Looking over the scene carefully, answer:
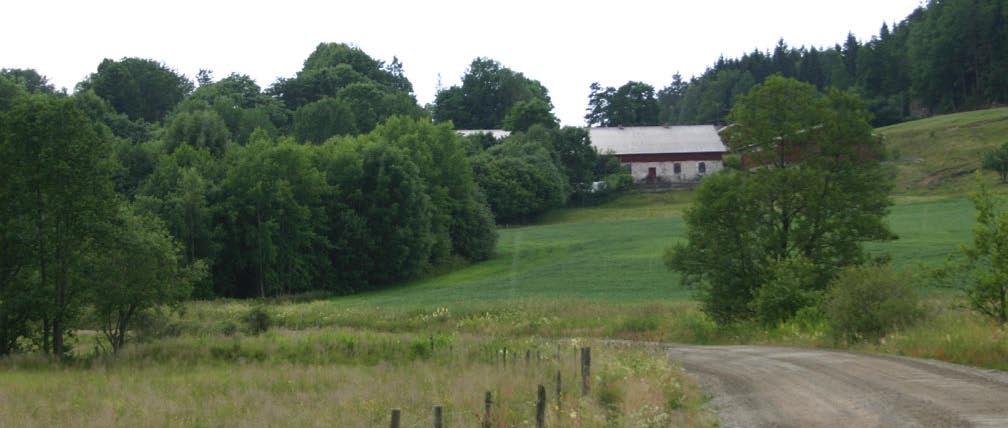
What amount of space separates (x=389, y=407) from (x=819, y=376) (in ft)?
26.3

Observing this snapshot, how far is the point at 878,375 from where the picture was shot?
60.0 ft

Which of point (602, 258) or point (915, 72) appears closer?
point (602, 258)

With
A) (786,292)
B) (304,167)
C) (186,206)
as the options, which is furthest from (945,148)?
(186,206)

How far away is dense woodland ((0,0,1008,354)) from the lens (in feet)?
112

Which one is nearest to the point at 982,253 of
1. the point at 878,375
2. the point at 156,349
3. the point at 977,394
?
the point at 878,375

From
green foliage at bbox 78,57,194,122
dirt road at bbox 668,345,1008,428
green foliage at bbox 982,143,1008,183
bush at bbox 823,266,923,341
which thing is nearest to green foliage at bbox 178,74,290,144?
green foliage at bbox 78,57,194,122

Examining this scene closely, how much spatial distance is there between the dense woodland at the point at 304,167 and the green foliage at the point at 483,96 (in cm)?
34

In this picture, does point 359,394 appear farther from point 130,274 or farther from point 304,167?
point 304,167

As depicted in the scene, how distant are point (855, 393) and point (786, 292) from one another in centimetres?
1954

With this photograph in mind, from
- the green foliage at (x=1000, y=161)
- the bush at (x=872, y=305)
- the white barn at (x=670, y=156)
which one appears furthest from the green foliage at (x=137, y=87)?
the bush at (x=872, y=305)

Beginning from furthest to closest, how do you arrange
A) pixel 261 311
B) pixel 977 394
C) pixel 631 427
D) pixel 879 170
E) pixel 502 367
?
1. pixel 261 311
2. pixel 879 170
3. pixel 502 367
4. pixel 977 394
5. pixel 631 427

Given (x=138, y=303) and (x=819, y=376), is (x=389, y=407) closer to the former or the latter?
(x=819, y=376)

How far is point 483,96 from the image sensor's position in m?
160

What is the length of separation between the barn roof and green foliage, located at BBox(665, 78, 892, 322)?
264 ft
